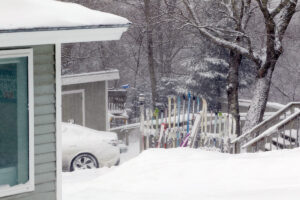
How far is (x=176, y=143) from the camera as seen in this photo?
1711 cm

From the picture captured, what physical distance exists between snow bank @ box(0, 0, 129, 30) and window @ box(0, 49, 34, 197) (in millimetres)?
460

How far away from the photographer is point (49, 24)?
570 centimetres

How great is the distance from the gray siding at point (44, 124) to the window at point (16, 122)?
0.10 metres

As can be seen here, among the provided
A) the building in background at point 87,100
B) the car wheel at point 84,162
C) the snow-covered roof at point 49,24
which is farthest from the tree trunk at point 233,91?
the snow-covered roof at point 49,24

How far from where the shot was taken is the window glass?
6.08 meters

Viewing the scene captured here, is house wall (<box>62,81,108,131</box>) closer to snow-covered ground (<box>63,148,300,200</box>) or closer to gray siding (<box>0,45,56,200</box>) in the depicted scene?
snow-covered ground (<box>63,148,300,200</box>)

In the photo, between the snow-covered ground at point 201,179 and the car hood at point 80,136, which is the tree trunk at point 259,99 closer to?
the car hood at point 80,136

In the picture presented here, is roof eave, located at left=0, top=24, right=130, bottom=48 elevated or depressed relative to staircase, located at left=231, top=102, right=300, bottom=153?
elevated

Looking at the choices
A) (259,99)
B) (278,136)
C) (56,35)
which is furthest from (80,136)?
(56,35)

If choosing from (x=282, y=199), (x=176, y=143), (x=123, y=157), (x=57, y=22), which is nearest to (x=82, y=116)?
(x=123, y=157)

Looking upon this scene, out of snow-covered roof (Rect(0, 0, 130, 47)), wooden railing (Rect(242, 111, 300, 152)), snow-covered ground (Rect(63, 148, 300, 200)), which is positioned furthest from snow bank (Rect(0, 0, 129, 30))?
wooden railing (Rect(242, 111, 300, 152))

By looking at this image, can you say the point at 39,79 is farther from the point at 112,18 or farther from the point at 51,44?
the point at 112,18

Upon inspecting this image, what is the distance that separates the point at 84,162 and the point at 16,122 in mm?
9225

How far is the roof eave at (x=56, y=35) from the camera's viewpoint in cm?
550
